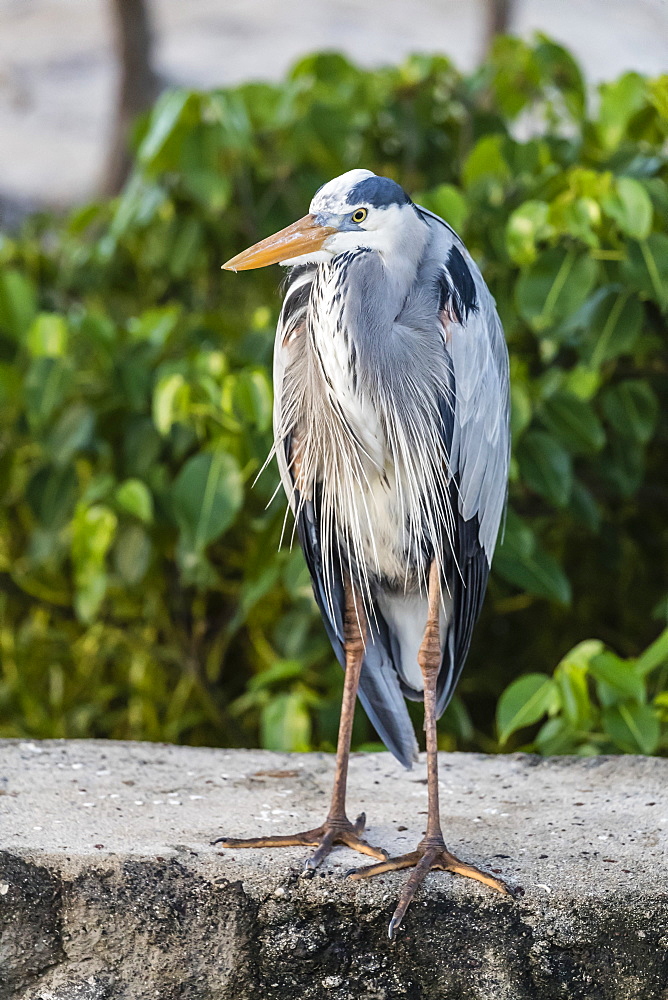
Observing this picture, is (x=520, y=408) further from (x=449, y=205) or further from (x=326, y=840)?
(x=326, y=840)

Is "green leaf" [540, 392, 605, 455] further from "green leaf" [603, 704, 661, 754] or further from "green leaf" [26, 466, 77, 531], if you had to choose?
"green leaf" [26, 466, 77, 531]

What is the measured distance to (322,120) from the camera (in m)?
2.61

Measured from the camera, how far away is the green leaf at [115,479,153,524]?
2285mm

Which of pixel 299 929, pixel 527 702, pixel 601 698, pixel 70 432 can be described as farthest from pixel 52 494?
pixel 299 929

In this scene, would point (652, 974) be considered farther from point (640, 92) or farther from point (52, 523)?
point (640, 92)

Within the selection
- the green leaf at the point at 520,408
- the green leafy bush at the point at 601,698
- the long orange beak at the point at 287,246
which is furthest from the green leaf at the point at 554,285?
the long orange beak at the point at 287,246

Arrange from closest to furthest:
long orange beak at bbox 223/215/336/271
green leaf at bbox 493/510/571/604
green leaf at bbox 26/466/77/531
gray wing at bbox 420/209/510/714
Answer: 1. long orange beak at bbox 223/215/336/271
2. gray wing at bbox 420/209/510/714
3. green leaf at bbox 493/510/571/604
4. green leaf at bbox 26/466/77/531

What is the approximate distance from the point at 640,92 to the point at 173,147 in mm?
1095

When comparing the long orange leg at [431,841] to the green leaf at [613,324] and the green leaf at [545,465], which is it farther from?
the green leaf at [613,324]

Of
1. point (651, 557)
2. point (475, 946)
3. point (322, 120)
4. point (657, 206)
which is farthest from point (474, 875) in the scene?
point (322, 120)

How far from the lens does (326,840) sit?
1490 millimetres

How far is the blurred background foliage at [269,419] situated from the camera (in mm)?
2199

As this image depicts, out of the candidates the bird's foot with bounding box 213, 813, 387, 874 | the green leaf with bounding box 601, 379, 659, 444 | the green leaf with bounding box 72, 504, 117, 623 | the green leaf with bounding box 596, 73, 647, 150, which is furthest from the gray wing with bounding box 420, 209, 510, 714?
the green leaf with bounding box 596, 73, 647, 150

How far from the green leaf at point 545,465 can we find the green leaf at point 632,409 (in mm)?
203
